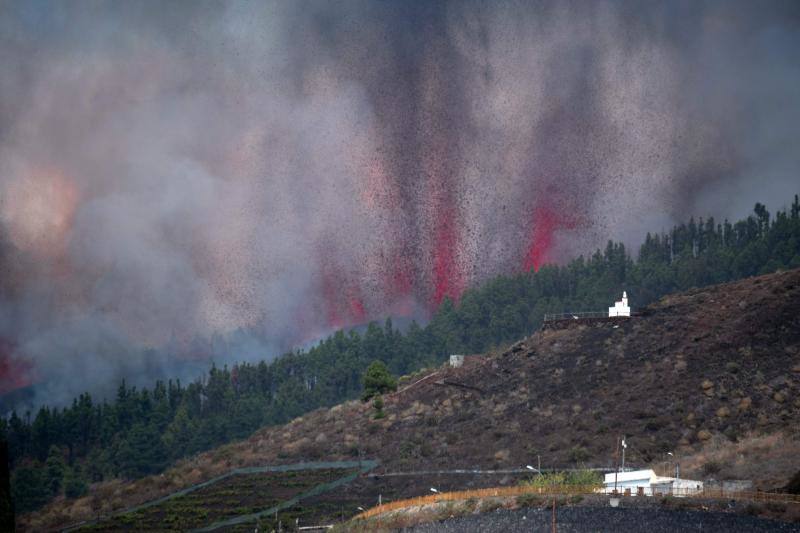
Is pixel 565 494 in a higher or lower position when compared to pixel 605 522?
higher

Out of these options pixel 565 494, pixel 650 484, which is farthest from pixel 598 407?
pixel 650 484

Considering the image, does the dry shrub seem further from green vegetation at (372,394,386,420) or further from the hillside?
green vegetation at (372,394,386,420)

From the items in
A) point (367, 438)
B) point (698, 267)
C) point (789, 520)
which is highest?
point (698, 267)

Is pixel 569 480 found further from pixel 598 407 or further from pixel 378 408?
pixel 378 408

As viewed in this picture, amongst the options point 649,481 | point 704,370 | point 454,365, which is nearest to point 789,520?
point 649,481

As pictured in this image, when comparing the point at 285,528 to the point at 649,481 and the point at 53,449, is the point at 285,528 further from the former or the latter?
the point at 53,449

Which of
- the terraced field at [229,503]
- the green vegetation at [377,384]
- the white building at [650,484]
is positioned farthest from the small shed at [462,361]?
the white building at [650,484]

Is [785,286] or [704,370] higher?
[785,286]

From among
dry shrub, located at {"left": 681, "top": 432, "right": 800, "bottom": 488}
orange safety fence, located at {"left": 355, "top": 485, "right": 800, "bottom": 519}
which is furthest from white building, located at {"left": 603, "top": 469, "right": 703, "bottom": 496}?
dry shrub, located at {"left": 681, "top": 432, "right": 800, "bottom": 488}
